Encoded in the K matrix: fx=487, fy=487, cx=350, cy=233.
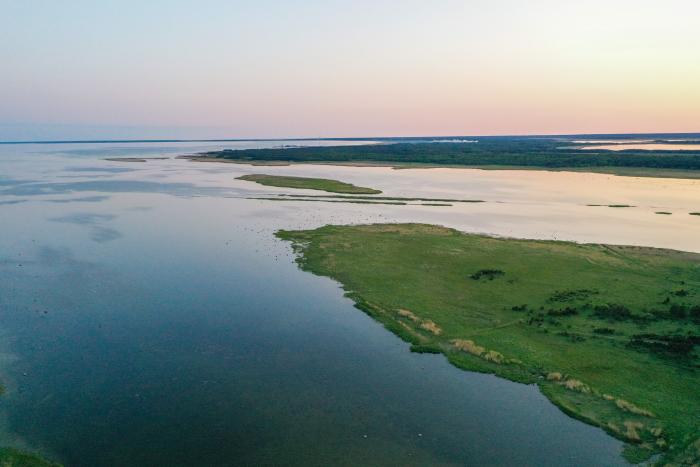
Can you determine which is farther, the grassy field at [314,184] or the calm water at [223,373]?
the grassy field at [314,184]

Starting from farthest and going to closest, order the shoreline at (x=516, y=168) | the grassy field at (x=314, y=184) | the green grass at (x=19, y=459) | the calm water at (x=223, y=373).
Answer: the shoreline at (x=516, y=168) → the grassy field at (x=314, y=184) → the calm water at (x=223, y=373) → the green grass at (x=19, y=459)

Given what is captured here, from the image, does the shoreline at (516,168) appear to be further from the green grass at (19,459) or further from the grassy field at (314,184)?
the green grass at (19,459)

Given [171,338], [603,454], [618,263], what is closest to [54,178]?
[171,338]

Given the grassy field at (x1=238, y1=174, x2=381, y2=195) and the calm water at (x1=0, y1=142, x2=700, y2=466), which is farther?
the grassy field at (x1=238, y1=174, x2=381, y2=195)

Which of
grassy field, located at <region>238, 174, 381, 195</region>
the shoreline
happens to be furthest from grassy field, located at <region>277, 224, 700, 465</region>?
the shoreline

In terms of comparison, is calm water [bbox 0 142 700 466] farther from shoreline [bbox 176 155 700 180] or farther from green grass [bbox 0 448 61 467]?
shoreline [bbox 176 155 700 180]

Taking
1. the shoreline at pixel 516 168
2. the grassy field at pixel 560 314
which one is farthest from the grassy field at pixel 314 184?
the shoreline at pixel 516 168

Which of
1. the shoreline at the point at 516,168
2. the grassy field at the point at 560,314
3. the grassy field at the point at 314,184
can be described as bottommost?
the grassy field at the point at 560,314
